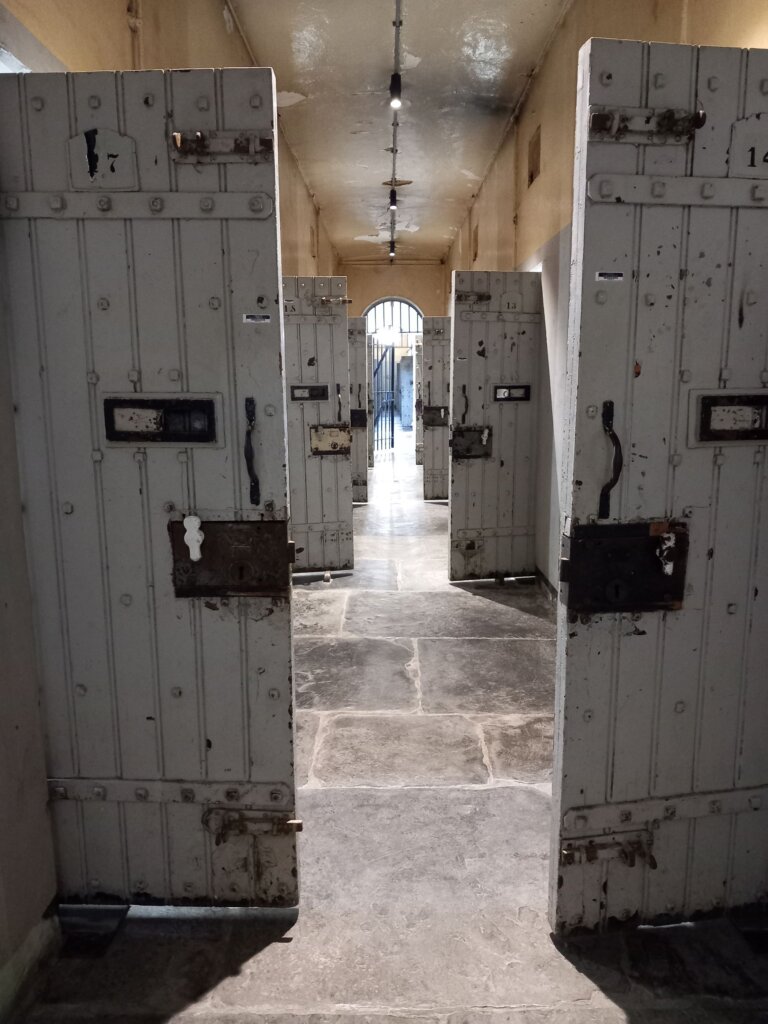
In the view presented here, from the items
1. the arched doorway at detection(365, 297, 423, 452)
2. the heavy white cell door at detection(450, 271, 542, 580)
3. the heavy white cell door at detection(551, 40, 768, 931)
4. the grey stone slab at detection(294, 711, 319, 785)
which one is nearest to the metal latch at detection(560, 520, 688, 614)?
the heavy white cell door at detection(551, 40, 768, 931)

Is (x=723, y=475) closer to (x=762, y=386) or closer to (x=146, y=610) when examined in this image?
(x=762, y=386)

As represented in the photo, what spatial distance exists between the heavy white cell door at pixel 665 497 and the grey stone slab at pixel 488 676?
1555 millimetres

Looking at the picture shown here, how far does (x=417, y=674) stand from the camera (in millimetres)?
4164

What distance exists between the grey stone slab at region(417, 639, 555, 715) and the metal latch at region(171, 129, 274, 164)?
2.86 meters

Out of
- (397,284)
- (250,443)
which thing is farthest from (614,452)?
(397,284)

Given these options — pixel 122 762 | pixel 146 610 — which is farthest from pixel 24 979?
pixel 146 610

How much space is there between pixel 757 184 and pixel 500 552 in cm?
441

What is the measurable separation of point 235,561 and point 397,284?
48.8 feet

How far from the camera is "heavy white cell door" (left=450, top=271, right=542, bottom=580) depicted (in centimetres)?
554

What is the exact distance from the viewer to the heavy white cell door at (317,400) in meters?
5.79

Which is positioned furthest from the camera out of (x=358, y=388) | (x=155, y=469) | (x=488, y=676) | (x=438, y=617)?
(x=358, y=388)

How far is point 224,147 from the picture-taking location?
1831mm

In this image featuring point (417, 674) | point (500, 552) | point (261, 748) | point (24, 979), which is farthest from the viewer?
point (500, 552)

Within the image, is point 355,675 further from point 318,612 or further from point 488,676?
point 318,612
